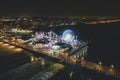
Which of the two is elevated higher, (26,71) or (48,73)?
(26,71)

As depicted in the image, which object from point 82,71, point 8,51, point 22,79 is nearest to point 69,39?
point 8,51

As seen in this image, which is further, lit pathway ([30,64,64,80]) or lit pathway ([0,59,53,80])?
lit pathway ([30,64,64,80])

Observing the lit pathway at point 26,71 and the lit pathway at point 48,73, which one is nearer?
the lit pathway at point 26,71

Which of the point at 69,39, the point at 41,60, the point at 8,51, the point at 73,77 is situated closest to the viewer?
the point at 73,77

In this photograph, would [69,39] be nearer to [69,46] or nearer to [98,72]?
[69,46]

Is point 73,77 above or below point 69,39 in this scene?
below

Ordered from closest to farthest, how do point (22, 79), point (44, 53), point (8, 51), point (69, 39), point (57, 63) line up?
point (22, 79) < point (57, 63) < point (44, 53) < point (8, 51) < point (69, 39)

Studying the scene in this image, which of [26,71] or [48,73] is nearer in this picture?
[48,73]

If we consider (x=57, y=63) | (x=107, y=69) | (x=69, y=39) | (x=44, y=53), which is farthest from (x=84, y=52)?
(x=107, y=69)

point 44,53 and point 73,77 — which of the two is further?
point 44,53
